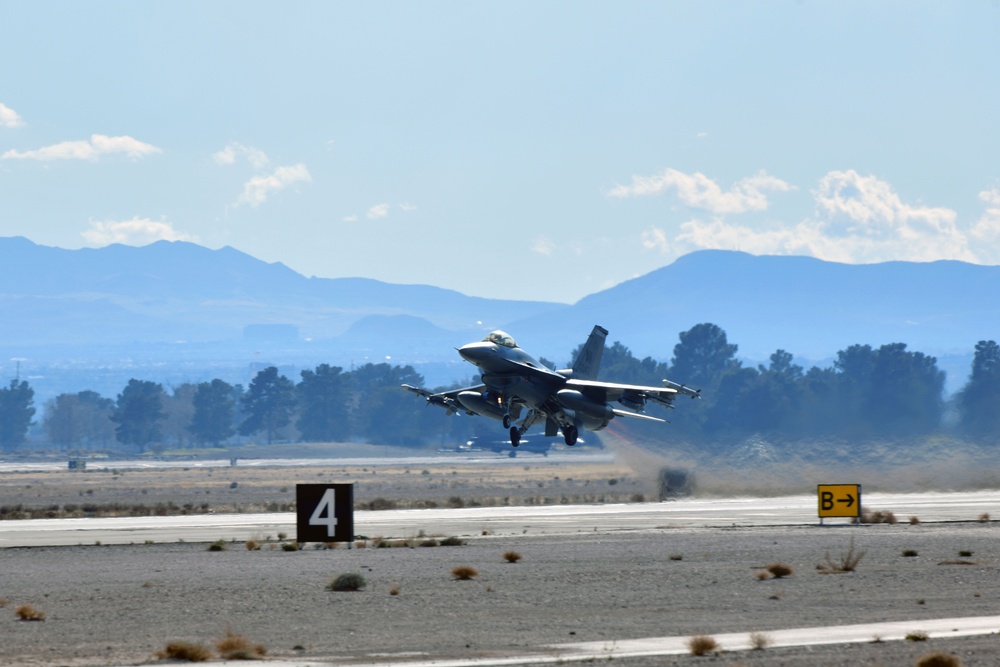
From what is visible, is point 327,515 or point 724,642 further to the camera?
point 327,515

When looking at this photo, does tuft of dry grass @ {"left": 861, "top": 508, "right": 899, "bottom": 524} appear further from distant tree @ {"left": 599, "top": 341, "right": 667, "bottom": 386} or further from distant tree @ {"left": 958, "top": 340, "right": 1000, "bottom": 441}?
distant tree @ {"left": 599, "top": 341, "right": 667, "bottom": 386}

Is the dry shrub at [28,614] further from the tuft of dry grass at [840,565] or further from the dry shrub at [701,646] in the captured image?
the tuft of dry grass at [840,565]

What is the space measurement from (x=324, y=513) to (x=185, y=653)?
67.5ft

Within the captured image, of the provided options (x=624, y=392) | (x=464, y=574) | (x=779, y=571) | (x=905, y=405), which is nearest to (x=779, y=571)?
(x=779, y=571)

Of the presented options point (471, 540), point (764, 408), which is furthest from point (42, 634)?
point (764, 408)

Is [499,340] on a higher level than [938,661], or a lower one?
higher

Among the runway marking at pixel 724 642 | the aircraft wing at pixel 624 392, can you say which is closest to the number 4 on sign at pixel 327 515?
the runway marking at pixel 724 642

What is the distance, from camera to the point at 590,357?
71.2 metres

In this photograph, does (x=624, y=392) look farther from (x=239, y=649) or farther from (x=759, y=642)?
(x=239, y=649)

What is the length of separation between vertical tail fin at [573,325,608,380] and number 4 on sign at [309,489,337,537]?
92.2 ft

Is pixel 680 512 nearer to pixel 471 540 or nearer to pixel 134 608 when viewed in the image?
pixel 471 540

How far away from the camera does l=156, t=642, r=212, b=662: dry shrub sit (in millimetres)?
21625

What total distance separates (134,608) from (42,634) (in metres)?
3.86

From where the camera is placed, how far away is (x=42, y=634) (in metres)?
25.1
